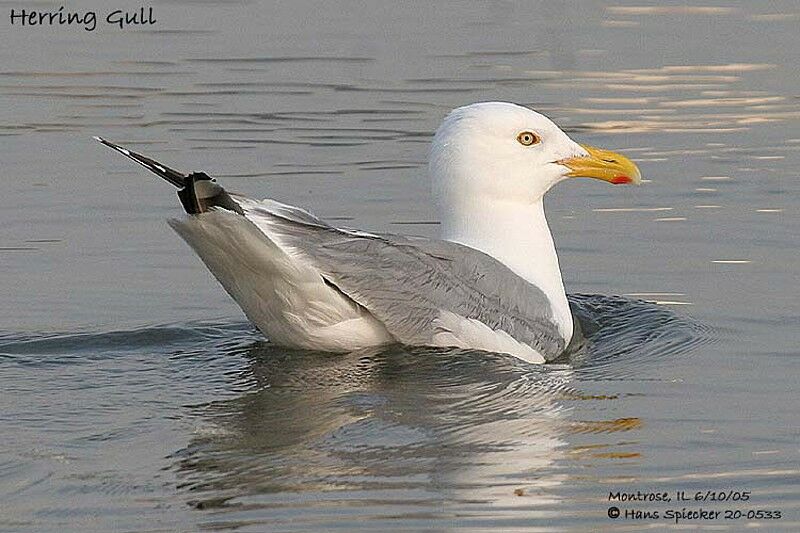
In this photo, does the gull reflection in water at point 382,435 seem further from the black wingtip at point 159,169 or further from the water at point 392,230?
the black wingtip at point 159,169

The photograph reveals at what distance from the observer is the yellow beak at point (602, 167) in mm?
10102

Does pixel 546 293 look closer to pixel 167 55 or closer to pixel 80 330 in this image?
pixel 80 330

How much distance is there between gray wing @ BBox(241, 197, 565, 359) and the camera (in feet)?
28.9

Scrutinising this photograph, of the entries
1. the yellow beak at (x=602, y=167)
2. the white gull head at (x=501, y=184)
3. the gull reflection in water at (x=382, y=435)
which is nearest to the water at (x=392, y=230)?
the gull reflection in water at (x=382, y=435)

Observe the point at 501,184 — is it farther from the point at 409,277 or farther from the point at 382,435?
the point at 382,435

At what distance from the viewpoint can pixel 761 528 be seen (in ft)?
22.1

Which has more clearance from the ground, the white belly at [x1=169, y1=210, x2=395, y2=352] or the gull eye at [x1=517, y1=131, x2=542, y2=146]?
the gull eye at [x1=517, y1=131, x2=542, y2=146]

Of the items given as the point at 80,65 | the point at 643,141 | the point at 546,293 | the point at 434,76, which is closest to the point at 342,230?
the point at 546,293

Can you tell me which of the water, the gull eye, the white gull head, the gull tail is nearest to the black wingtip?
the gull tail

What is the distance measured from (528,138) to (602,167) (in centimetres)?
50

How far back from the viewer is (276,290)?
28.9ft

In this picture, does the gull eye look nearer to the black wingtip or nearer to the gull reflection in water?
the gull reflection in water

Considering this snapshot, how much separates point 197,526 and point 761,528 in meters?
2.01

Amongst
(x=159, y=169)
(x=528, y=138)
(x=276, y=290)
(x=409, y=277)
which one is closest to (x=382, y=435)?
(x=276, y=290)
